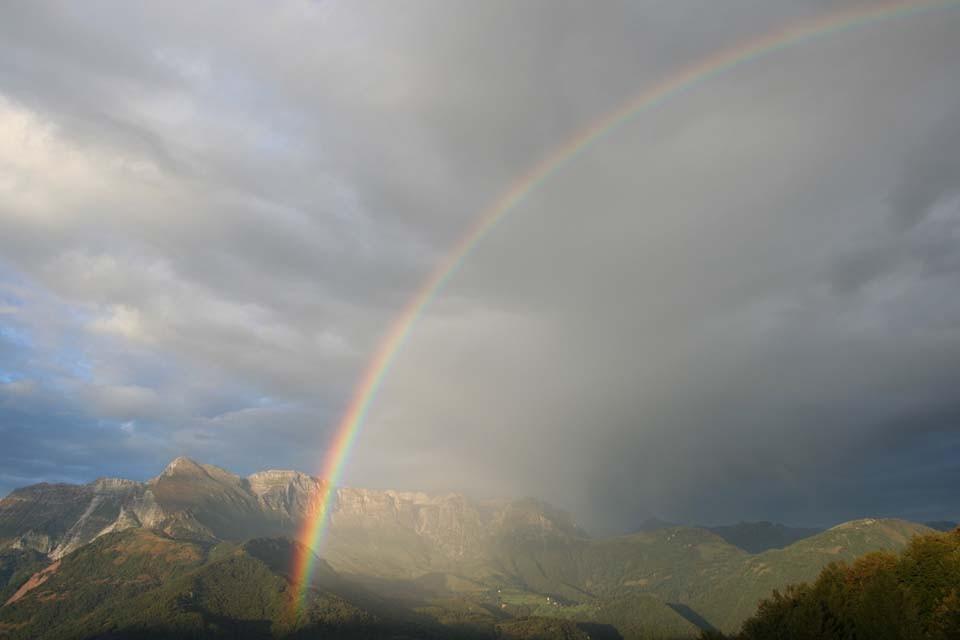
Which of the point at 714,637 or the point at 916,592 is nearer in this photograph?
the point at 714,637

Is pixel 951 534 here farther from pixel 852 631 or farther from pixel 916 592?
pixel 852 631

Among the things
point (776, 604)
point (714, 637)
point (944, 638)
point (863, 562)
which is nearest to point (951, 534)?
point (863, 562)

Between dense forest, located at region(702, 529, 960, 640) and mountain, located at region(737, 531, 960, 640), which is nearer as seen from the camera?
dense forest, located at region(702, 529, 960, 640)

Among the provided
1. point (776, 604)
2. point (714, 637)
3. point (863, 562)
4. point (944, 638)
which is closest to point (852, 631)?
point (944, 638)

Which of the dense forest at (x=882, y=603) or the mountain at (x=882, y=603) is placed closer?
the dense forest at (x=882, y=603)

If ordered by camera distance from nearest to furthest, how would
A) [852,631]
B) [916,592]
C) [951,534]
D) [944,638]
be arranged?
[944,638]
[852,631]
[916,592]
[951,534]

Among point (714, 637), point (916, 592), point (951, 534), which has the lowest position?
point (714, 637)

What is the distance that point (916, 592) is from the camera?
128625 millimetres

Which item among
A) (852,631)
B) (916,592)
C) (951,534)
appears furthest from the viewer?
(951,534)

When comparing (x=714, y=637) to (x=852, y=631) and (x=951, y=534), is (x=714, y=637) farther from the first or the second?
(x=951, y=534)

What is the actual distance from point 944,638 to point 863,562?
68044 millimetres

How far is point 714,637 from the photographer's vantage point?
10575 centimetres

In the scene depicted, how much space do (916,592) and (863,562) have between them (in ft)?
99.2

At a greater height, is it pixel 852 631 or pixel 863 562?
pixel 863 562
